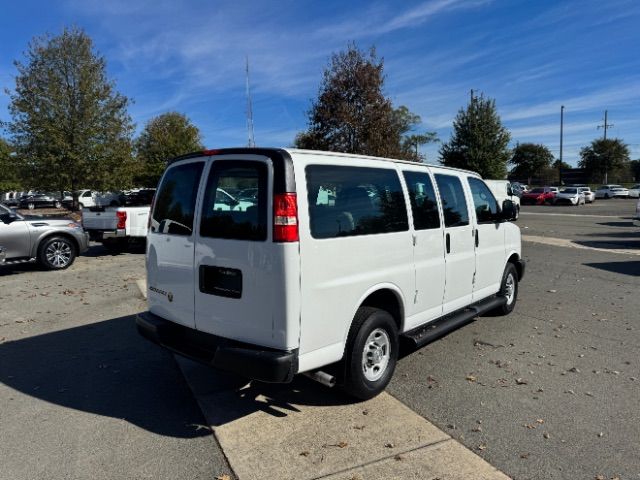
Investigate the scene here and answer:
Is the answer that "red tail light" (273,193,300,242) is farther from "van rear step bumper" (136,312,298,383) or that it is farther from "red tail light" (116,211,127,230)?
"red tail light" (116,211,127,230)

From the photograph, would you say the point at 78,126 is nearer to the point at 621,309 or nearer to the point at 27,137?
the point at 27,137

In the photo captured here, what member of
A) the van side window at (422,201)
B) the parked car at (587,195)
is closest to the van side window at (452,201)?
the van side window at (422,201)

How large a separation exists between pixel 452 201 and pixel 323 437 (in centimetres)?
290

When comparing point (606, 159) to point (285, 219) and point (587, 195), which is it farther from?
point (285, 219)

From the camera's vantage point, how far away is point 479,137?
39906 mm

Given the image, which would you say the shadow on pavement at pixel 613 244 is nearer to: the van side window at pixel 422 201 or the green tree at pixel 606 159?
the van side window at pixel 422 201

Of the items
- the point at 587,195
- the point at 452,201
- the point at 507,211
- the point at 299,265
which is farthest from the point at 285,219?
the point at 587,195

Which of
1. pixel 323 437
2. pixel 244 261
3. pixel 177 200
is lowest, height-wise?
pixel 323 437

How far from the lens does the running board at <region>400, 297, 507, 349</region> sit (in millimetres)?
4426

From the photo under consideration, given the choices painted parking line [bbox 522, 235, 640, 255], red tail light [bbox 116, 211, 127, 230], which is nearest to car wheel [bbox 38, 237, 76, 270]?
red tail light [bbox 116, 211, 127, 230]

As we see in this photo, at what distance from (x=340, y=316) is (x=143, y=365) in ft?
8.12

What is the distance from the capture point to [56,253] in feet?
35.4

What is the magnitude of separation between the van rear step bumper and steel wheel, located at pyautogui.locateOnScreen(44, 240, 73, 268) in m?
7.86

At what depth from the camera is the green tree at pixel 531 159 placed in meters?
80.9
